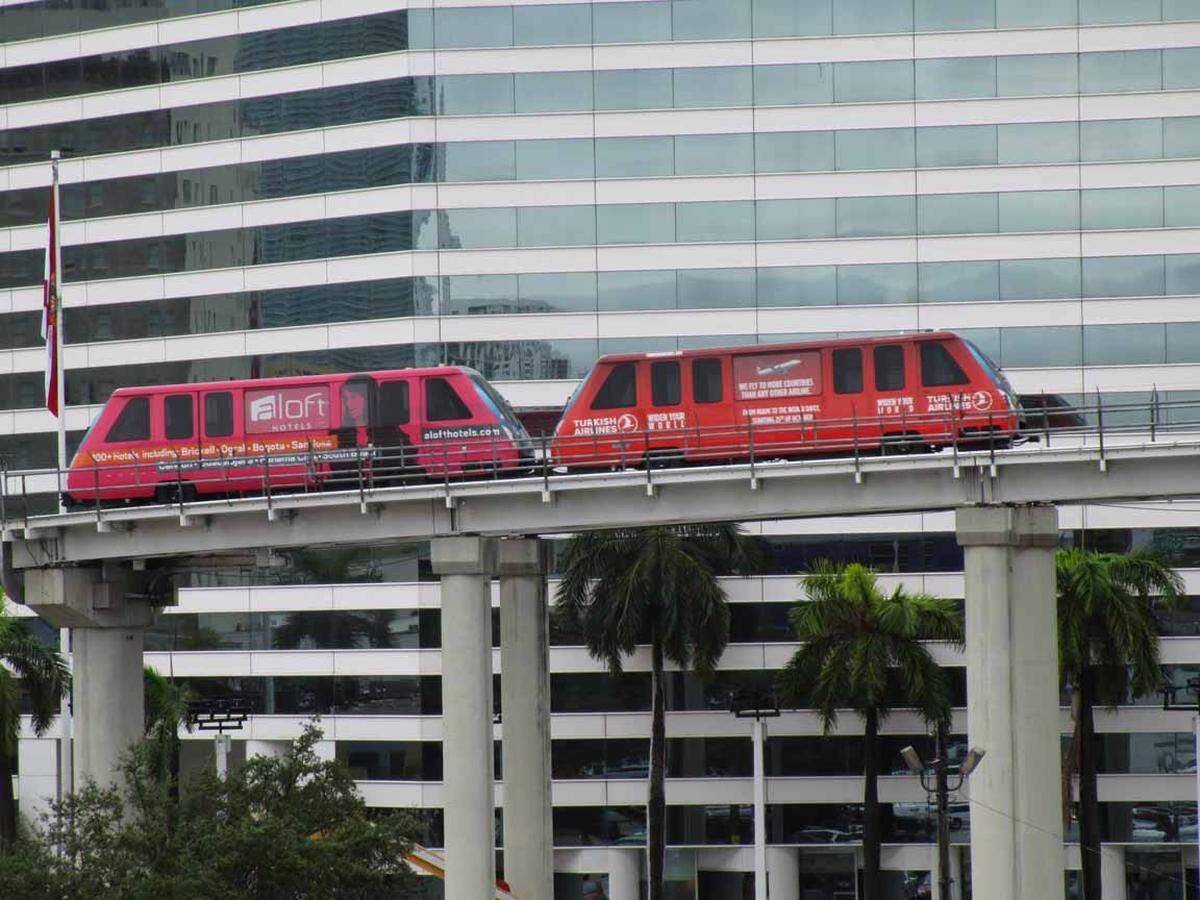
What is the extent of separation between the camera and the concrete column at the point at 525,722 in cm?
4706

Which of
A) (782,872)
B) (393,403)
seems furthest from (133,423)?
(782,872)

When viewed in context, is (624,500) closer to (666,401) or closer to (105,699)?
(666,401)

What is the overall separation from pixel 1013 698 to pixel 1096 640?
46.4ft

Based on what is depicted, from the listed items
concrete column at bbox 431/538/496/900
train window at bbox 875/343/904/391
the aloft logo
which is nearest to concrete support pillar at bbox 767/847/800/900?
concrete column at bbox 431/538/496/900

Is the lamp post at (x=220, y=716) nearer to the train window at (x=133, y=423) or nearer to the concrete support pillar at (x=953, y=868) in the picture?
the train window at (x=133, y=423)

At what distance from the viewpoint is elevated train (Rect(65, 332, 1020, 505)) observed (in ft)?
146

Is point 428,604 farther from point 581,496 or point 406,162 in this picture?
point 581,496

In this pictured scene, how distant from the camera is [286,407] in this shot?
1865 inches

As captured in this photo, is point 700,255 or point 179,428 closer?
point 179,428

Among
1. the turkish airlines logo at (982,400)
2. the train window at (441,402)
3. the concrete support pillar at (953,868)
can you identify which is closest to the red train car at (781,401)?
the turkish airlines logo at (982,400)

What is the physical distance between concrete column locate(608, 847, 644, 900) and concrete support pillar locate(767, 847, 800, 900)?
172 inches

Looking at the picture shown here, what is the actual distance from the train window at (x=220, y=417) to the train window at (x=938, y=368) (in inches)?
693

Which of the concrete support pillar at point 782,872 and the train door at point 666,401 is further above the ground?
the train door at point 666,401

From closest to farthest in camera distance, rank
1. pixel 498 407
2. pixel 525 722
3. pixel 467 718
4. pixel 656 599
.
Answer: pixel 467 718, pixel 498 407, pixel 525 722, pixel 656 599
